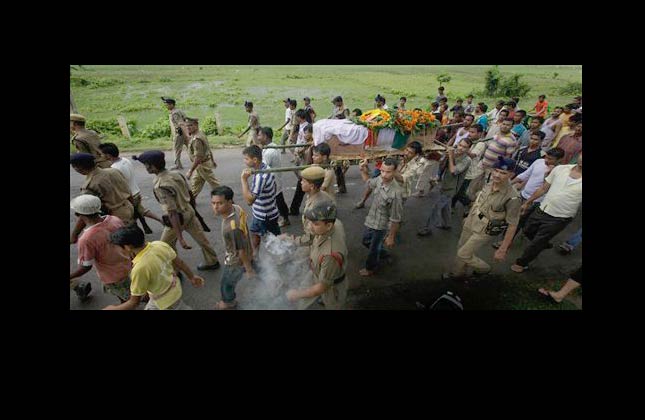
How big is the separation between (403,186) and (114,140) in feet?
34.7

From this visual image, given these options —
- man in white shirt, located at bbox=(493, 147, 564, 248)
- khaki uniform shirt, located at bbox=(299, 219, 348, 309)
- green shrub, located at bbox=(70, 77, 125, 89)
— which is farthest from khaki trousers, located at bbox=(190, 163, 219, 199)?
green shrub, located at bbox=(70, 77, 125, 89)

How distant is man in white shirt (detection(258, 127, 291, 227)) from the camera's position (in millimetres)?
4992

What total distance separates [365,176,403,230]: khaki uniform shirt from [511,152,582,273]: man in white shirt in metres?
1.87

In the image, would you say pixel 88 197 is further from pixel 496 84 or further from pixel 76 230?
pixel 496 84

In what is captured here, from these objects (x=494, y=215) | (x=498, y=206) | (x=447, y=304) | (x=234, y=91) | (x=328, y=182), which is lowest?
(x=447, y=304)

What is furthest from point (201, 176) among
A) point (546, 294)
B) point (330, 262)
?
point (546, 294)

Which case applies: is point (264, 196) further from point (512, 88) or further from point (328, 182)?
point (512, 88)

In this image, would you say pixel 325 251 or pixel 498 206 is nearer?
pixel 325 251

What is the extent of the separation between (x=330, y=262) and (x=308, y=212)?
471mm

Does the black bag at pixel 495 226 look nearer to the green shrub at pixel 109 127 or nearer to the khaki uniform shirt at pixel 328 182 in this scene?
the khaki uniform shirt at pixel 328 182

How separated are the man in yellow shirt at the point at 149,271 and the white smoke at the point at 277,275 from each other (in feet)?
3.92

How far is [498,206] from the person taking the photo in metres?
3.91

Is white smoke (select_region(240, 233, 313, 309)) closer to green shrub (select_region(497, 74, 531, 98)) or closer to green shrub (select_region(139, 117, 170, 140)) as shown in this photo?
green shrub (select_region(139, 117, 170, 140))

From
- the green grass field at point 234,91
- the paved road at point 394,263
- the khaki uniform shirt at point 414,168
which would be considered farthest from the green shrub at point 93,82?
the khaki uniform shirt at point 414,168
